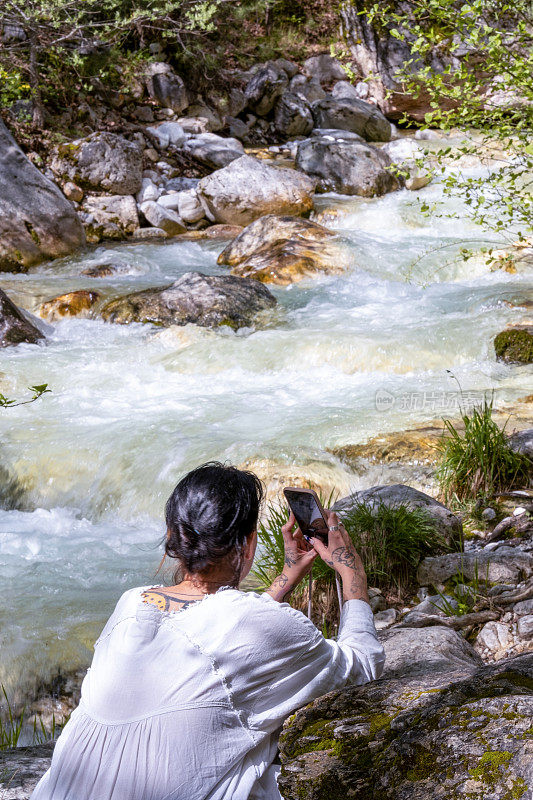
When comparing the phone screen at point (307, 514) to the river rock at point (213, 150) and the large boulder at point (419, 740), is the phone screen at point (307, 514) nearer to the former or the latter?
the large boulder at point (419, 740)

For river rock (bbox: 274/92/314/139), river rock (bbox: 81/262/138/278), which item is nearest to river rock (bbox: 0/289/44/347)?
river rock (bbox: 81/262/138/278)

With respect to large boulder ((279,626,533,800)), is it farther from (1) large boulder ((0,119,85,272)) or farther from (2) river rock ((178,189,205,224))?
(2) river rock ((178,189,205,224))

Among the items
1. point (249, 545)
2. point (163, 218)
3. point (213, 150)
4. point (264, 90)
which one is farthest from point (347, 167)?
point (249, 545)

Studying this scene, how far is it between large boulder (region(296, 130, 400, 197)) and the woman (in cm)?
1332

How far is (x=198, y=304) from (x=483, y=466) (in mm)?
5276

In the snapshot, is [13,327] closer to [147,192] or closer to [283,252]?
[283,252]

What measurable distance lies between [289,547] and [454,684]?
676mm

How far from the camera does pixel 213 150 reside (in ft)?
51.9

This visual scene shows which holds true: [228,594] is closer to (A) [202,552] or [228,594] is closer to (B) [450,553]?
(A) [202,552]

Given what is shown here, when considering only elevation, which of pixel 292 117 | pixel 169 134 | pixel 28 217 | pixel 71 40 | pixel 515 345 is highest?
pixel 71 40

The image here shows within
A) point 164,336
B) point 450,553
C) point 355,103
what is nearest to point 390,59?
point 355,103

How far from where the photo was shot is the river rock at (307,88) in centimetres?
2023

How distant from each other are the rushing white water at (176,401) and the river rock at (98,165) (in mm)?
3711

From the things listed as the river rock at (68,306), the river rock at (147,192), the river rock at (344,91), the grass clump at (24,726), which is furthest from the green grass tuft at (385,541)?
the river rock at (344,91)
